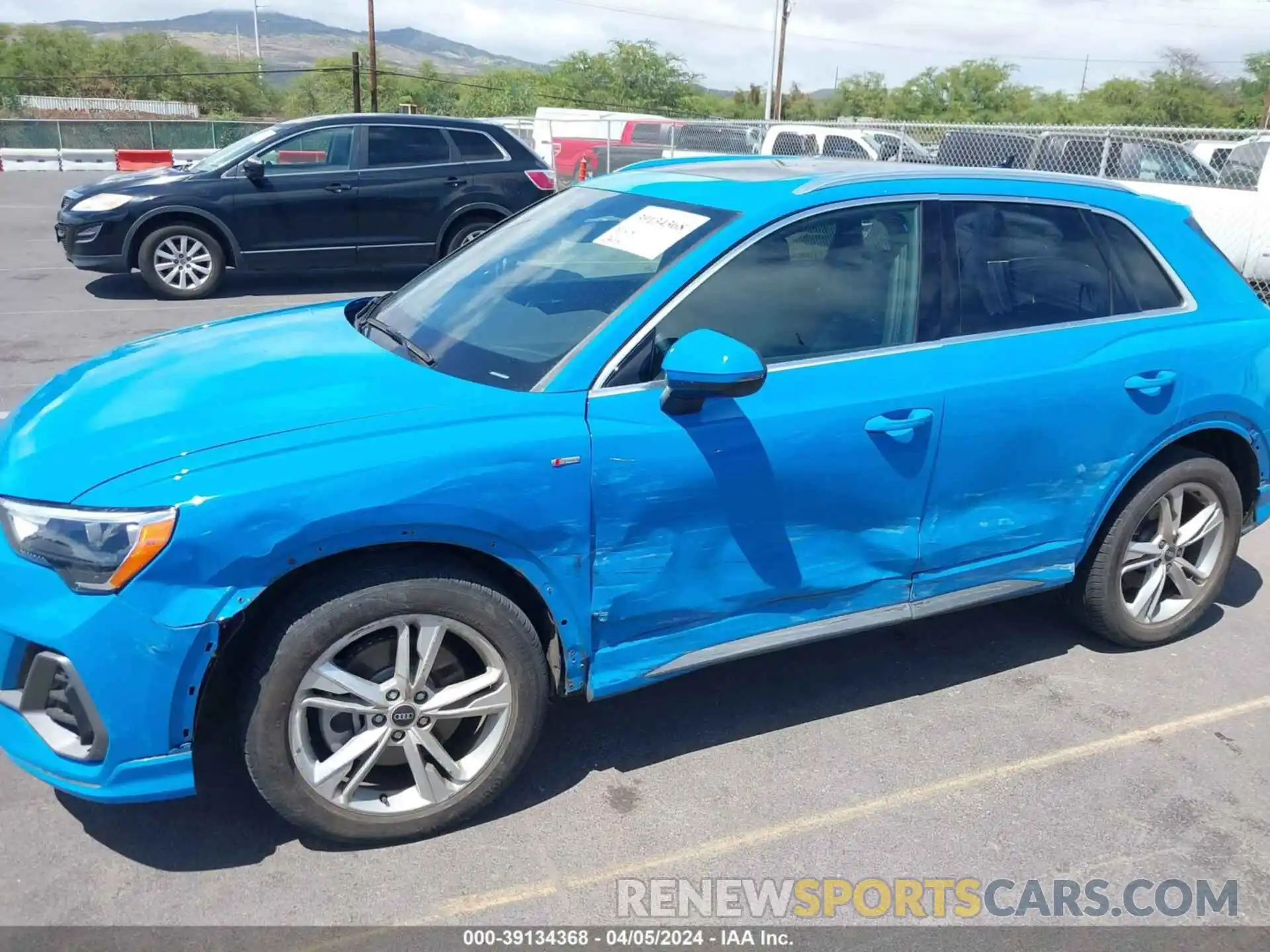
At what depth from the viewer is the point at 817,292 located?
130 inches

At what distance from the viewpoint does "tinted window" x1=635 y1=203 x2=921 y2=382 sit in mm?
3125

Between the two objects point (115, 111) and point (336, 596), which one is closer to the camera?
point (336, 596)

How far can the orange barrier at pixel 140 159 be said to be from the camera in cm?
2566

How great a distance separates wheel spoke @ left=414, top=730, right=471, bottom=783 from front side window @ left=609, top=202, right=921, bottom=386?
3.87ft

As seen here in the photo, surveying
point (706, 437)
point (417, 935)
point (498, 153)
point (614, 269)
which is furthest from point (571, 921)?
point (498, 153)

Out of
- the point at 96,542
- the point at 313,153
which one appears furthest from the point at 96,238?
the point at 96,542

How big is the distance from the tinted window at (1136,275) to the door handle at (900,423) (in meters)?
1.03

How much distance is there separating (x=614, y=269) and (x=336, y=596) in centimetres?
135

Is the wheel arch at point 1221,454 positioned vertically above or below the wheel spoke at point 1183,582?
above

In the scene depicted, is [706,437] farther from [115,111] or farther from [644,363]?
[115,111]

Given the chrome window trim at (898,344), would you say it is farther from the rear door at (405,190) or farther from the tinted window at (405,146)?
the tinted window at (405,146)

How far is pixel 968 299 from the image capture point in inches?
136

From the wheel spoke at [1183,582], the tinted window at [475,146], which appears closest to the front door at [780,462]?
→ the wheel spoke at [1183,582]

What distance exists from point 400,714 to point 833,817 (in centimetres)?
129
